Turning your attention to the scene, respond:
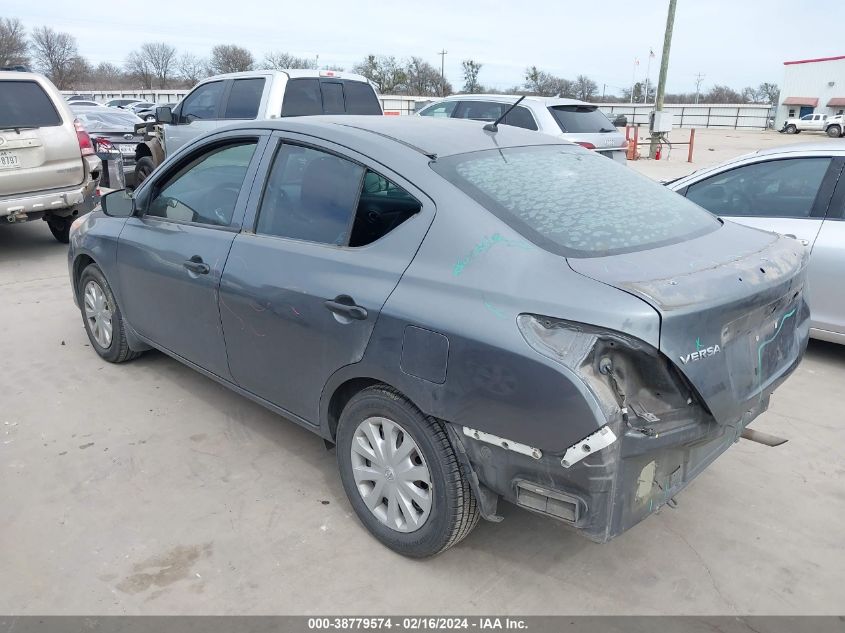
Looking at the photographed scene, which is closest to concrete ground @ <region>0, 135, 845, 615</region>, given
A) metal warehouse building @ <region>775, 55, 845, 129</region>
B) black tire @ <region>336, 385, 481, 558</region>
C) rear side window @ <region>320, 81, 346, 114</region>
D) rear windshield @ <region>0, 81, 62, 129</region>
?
black tire @ <region>336, 385, 481, 558</region>

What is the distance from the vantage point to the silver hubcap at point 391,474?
261cm

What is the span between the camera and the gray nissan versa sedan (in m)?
2.14

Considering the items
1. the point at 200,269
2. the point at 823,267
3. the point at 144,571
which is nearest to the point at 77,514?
the point at 144,571

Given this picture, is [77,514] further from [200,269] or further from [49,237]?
[49,237]

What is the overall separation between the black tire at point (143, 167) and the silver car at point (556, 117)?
15.8 ft

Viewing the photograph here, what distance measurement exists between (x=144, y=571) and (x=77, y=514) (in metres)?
0.59

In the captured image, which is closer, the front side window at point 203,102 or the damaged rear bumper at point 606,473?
the damaged rear bumper at point 606,473

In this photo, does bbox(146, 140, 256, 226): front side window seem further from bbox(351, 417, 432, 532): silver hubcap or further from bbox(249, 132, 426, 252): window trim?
bbox(351, 417, 432, 532): silver hubcap

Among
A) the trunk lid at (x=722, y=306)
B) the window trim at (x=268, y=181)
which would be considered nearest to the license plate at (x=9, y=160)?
the window trim at (x=268, y=181)

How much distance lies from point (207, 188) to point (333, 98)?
5547mm

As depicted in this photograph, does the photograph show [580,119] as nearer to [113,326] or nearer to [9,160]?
[9,160]

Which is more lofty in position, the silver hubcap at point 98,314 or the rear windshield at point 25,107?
the rear windshield at point 25,107

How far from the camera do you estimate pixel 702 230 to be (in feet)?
9.50

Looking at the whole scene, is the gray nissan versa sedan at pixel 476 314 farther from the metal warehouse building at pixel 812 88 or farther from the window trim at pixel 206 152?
the metal warehouse building at pixel 812 88
